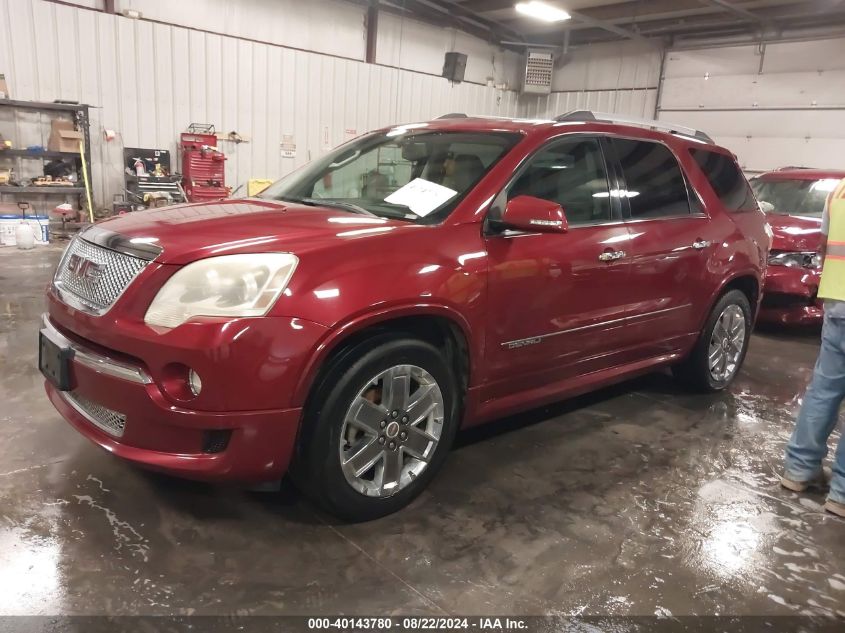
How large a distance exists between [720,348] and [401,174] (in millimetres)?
2371

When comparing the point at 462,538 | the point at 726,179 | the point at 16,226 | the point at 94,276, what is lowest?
the point at 462,538

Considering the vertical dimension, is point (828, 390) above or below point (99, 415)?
above

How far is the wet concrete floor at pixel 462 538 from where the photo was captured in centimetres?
193

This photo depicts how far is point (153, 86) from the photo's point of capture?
9.16m

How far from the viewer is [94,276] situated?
2.18 metres

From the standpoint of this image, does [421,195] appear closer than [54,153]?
Yes

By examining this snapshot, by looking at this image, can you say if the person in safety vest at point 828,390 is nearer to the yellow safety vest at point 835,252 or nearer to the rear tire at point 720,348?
the yellow safety vest at point 835,252

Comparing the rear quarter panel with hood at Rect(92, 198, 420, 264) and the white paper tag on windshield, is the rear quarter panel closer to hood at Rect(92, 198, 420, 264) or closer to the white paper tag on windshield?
the white paper tag on windshield

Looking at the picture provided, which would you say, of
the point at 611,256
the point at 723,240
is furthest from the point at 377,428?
the point at 723,240

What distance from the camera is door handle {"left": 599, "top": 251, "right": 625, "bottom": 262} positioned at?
2887 millimetres

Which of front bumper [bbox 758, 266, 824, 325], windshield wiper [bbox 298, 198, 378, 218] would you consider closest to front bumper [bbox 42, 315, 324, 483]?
windshield wiper [bbox 298, 198, 378, 218]

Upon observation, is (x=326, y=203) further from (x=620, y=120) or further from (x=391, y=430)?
(x=620, y=120)

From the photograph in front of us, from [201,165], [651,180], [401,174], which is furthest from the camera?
[201,165]

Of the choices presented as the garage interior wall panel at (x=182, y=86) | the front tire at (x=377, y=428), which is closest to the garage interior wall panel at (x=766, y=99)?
the garage interior wall panel at (x=182, y=86)
